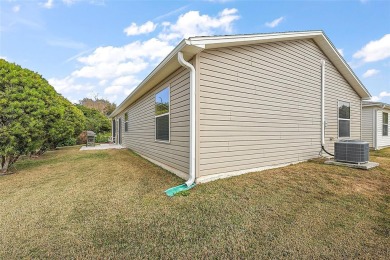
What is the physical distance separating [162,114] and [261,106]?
9.57 feet

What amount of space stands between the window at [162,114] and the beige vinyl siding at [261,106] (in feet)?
5.67

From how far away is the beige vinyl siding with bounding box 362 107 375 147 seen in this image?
36.8ft

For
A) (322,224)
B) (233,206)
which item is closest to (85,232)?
(233,206)

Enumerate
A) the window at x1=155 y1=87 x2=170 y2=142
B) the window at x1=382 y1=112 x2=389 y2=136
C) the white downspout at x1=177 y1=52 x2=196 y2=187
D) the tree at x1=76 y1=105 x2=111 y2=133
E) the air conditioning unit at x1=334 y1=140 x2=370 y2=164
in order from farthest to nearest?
the tree at x1=76 y1=105 x2=111 y2=133 < the window at x1=382 y1=112 x2=389 y2=136 < the window at x1=155 y1=87 x2=170 y2=142 < the air conditioning unit at x1=334 y1=140 x2=370 y2=164 < the white downspout at x1=177 y1=52 x2=196 y2=187

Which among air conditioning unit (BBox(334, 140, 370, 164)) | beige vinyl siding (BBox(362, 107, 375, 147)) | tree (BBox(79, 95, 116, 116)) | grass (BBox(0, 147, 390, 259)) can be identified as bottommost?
grass (BBox(0, 147, 390, 259))

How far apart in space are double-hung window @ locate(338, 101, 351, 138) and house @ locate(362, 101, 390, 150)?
4.18 m

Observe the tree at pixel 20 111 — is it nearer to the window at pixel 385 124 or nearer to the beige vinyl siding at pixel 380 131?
the beige vinyl siding at pixel 380 131

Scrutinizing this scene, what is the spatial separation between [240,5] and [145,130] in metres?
6.38

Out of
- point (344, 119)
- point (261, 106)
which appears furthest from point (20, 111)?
point (344, 119)

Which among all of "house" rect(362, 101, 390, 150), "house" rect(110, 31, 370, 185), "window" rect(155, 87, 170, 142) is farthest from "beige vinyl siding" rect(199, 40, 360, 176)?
"house" rect(362, 101, 390, 150)

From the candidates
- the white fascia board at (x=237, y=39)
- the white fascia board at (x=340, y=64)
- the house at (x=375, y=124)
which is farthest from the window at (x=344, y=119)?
the house at (x=375, y=124)

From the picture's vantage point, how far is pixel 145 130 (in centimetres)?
836

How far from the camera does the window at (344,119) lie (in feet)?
25.8

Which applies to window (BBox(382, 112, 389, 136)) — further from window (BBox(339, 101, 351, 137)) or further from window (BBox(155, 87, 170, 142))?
window (BBox(155, 87, 170, 142))
